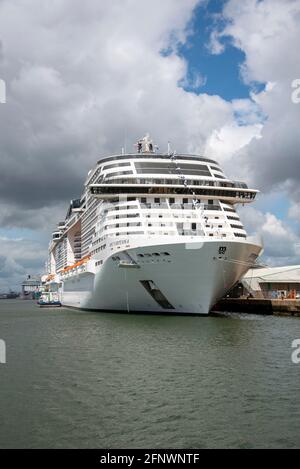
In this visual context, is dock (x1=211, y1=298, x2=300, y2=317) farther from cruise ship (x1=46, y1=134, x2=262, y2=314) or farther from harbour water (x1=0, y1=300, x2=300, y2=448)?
harbour water (x1=0, y1=300, x2=300, y2=448)

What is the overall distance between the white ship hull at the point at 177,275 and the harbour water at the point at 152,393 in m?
8.04

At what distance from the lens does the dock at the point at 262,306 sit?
44.1 meters

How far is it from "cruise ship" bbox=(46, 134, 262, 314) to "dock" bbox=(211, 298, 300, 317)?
8.08m

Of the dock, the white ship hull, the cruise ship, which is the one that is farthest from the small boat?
the white ship hull

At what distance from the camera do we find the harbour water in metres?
11.5

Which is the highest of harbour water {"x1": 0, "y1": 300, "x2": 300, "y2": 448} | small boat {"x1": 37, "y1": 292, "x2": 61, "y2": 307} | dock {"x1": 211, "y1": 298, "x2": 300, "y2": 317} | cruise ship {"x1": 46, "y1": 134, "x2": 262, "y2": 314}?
cruise ship {"x1": 46, "y1": 134, "x2": 262, "y2": 314}

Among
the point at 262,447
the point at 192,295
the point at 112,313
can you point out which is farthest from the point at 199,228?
the point at 262,447

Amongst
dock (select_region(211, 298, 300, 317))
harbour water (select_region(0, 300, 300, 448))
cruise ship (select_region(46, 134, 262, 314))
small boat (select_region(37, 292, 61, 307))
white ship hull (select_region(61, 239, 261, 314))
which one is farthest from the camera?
small boat (select_region(37, 292, 61, 307))

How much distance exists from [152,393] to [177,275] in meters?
20.0

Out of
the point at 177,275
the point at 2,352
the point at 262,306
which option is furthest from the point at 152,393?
the point at 262,306

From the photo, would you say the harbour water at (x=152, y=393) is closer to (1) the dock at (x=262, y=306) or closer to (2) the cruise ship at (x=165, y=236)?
(2) the cruise ship at (x=165, y=236)

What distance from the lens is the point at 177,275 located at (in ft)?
115

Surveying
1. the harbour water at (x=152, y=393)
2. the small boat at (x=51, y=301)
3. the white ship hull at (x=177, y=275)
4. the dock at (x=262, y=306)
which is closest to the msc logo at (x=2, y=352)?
the harbour water at (x=152, y=393)
